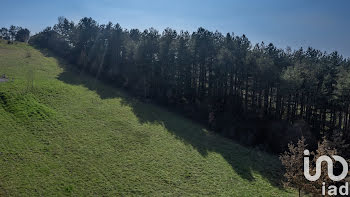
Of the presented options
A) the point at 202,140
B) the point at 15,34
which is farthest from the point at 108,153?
the point at 15,34

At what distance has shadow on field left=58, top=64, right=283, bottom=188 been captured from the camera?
23.0 metres

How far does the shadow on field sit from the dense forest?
158 inches

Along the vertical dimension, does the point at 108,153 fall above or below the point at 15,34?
below

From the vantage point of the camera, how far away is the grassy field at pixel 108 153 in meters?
17.1

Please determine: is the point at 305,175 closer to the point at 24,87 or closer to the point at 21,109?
the point at 21,109

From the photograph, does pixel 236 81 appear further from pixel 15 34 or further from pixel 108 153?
pixel 15 34

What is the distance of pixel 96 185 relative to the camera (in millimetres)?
16953

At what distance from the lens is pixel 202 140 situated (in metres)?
28.8

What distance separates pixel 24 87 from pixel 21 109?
8064 millimetres

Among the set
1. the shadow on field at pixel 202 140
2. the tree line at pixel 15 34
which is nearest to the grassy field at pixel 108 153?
the shadow on field at pixel 202 140

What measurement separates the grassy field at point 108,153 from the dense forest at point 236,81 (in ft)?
24.9

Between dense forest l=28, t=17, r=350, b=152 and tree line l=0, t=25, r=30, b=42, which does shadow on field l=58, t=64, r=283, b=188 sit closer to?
dense forest l=28, t=17, r=350, b=152

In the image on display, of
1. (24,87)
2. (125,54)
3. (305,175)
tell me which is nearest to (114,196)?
(305,175)

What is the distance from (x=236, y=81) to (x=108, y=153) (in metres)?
30.3
